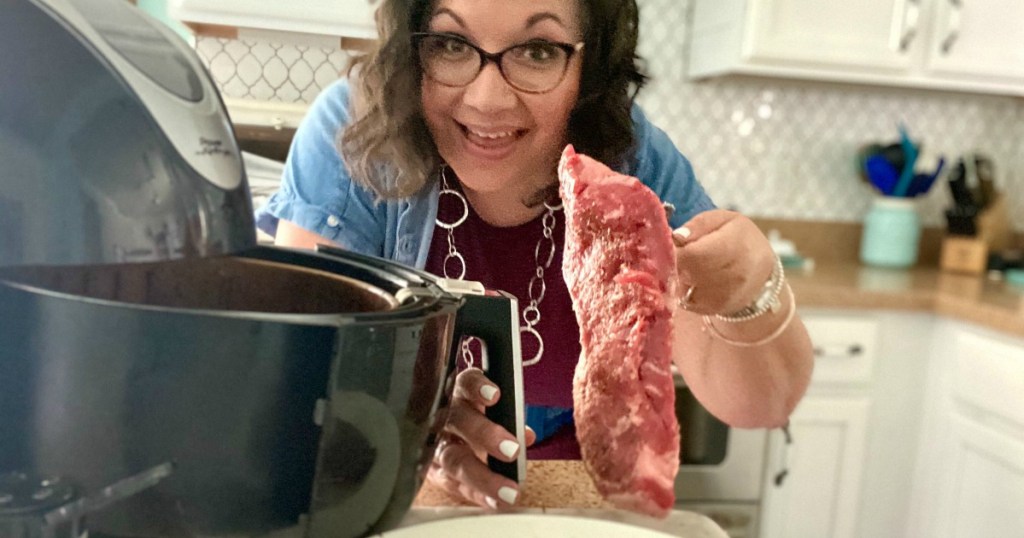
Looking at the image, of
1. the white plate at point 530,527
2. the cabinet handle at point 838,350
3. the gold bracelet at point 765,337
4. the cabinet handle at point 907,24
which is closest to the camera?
the white plate at point 530,527

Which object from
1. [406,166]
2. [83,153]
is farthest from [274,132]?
[83,153]

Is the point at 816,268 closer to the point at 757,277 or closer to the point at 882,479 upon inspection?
the point at 882,479

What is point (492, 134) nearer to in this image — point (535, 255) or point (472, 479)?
point (535, 255)

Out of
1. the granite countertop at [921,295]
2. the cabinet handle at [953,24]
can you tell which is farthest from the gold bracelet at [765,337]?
the cabinet handle at [953,24]

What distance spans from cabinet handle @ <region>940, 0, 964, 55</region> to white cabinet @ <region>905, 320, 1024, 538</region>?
21.7 inches

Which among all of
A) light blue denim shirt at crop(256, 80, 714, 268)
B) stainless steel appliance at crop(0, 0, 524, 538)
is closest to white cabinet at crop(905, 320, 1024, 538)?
light blue denim shirt at crop(256, 80, 714, 268)

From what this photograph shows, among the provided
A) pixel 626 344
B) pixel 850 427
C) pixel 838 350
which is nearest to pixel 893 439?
pixel 850 427

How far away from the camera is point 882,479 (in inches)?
57.4

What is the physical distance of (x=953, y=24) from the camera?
150 cm

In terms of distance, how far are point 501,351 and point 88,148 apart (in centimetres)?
20

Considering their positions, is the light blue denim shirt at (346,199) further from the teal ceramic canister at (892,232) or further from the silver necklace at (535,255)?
the teal ceramic canister at (892,232)

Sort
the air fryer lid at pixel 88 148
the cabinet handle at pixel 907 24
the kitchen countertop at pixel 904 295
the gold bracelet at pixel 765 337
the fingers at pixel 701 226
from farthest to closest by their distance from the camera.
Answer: the cabinet handle at pixel 907 24, the kitchen countertop at pixel 904 295, the gold bracelet at pixel 765 337, the fingers at pixel 701 226, the air fryer lid at pixel 88 148

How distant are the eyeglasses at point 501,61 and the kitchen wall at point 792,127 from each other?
1.15 meters

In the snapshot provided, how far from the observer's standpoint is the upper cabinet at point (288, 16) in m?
0.55
